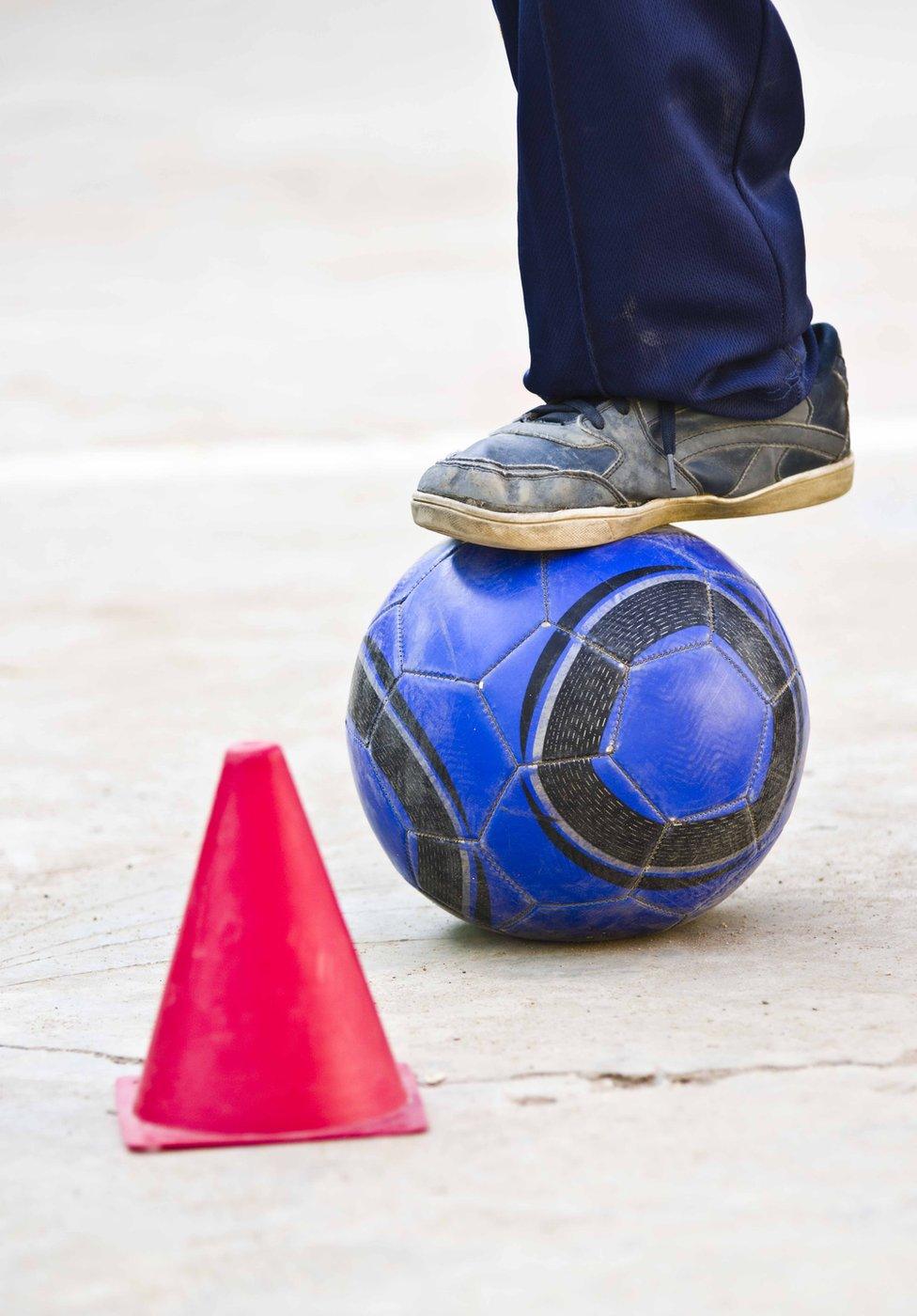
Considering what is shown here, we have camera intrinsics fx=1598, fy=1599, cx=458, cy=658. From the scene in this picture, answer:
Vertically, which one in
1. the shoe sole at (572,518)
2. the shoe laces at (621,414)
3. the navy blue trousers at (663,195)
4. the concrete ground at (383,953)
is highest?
the navy blue trousers at (663,195)

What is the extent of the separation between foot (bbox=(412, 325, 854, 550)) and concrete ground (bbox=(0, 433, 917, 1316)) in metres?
0.86

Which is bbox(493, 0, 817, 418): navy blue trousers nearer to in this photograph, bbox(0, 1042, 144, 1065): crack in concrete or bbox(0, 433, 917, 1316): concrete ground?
bbox(0, 433, 917, 1316): concrete ground

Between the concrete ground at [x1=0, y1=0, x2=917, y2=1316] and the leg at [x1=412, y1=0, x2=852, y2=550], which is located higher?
the leg at [x1=412, y1=0, x2=852, y2=550]

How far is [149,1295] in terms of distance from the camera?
1747 millimetres

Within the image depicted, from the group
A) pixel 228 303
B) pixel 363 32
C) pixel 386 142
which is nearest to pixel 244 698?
pixel 228 303

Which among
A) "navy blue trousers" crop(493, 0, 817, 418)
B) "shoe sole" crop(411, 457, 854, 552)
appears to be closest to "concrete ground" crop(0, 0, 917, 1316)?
"shoe sole" crop(411, 457, 854, 552)

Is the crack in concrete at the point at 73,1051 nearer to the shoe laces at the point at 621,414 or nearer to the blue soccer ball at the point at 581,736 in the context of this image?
the blue soccer ball at the point at 581,736

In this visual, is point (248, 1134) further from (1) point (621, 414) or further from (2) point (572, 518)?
(1) point (621, 414)

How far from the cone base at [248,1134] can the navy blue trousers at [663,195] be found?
160 cm

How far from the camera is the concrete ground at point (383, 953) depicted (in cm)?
183

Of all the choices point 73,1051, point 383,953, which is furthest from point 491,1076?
point 383,953

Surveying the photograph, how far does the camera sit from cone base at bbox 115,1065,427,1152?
7.11 feet

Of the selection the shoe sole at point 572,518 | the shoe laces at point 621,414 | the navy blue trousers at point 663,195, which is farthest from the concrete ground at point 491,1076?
the navy blue trousers at point 663,195

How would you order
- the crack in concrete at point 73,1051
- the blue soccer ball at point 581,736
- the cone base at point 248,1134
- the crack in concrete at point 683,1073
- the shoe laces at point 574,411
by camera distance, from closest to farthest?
the cone base at point 248,1134 → the crack in concrete at point 683,1073 → the crack in concrete at point 73,1051 → the blue soccer ball at point 581,736 → the shoe laces at point 574,411
